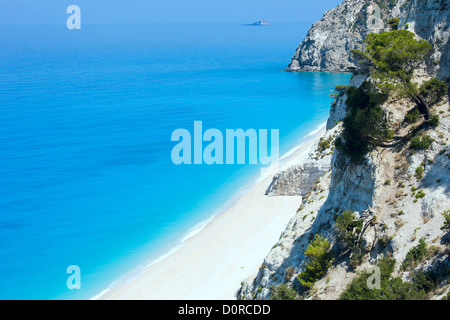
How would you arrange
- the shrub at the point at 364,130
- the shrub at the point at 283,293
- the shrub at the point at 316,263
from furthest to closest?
the shrub at the point at 364,130
the shrub at the point at 316,263
the shrub at the point at 283,293

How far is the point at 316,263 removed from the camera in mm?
22953

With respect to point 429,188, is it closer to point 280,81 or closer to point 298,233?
point 298,233

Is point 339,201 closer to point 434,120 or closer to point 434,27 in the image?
point 434,120

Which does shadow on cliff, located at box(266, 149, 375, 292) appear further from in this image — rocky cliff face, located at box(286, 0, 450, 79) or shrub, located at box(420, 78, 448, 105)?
rocky cliff face, located at box(286, 0, 450, 79)

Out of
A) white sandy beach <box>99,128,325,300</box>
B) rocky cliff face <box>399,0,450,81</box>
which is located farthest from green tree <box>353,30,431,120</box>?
white sandy beach <box>99,128,325,300</box>

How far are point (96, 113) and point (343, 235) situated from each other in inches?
3078

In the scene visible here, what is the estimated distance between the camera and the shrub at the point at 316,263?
2291cm

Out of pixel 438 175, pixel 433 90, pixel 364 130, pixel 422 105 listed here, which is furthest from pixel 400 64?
pixel 438 175

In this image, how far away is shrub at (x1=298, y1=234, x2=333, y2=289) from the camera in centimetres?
2291

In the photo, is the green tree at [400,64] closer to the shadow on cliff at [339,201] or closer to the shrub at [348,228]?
the shadow on cliff at [339,201]

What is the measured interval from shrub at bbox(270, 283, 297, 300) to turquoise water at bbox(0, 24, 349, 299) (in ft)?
60.2

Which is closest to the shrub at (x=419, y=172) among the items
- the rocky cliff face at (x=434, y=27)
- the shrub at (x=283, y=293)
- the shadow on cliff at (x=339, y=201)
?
the shadow on cliff at (x=339, y=201)

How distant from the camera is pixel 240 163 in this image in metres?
61.8

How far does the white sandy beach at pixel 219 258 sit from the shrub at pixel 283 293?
8.51 m
